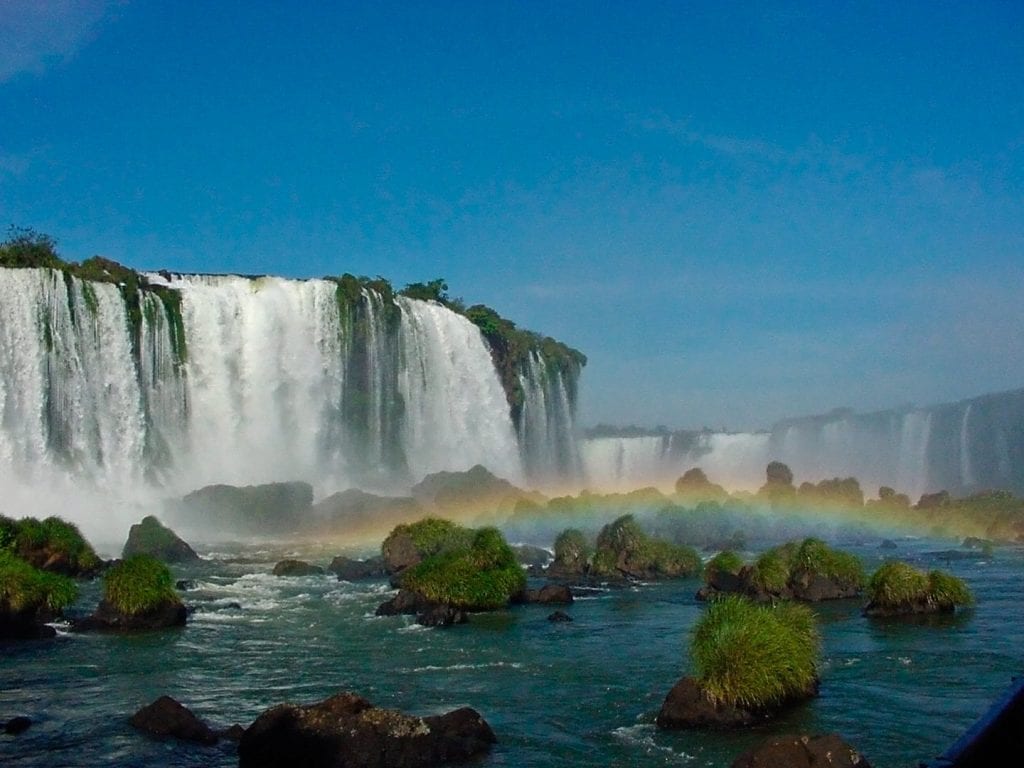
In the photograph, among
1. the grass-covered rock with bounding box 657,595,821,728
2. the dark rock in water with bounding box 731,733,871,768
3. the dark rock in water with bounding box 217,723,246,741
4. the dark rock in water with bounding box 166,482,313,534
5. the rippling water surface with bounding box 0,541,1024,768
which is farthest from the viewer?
the dark rock in water with bounding box 166,482,313,534

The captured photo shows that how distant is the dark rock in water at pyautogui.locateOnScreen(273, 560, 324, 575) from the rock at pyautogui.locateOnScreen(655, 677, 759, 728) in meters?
21.2

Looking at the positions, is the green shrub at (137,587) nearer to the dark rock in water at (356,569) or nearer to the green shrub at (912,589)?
the dark rock in water at (356,569)

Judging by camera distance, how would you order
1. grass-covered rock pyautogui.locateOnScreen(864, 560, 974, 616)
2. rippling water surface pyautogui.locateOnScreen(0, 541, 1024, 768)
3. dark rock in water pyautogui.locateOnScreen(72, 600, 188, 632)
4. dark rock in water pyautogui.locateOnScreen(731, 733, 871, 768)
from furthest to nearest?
1. grass-covered rock pyautogui.locateOnScreen(864, 560, 974, 616)
2. dark rock in water pyautogui.locateOnScreen(72, 600, 188, 632)
3. rippling water surface pyautogui.locateOnScreen(0, 541, 1024, 768)
4. dark rock in water pyautogui.locateOnScreen(731, 733, 871, 768)

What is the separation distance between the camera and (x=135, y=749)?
12.7 metres

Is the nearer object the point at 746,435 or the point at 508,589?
the point at 508,589

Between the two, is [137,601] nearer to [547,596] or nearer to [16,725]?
[16,725]

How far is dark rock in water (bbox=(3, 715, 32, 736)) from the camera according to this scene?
44.0ft

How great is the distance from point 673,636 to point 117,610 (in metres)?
11.7

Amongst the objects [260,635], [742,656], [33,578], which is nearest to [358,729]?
[742,656]

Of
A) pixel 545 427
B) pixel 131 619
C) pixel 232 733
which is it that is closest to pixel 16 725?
pixel 232 733

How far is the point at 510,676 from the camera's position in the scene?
17312 mm

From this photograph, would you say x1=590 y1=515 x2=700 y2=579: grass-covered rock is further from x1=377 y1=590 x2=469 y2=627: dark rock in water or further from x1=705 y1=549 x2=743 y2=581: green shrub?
x1=377 y1=590 x2=469 y2=627: dark rock in water

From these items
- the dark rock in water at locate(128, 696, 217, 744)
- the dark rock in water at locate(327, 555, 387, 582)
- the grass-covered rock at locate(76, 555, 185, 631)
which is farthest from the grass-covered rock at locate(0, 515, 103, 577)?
the dark rock in water at locate(128, 696, 217, 744)

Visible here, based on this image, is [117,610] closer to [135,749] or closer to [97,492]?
[135,749]
